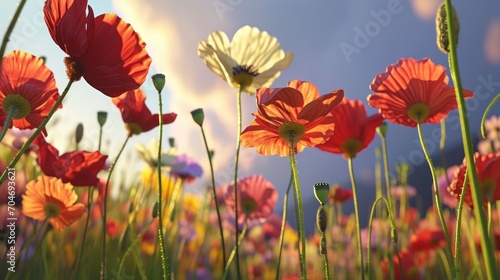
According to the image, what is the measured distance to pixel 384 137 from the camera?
3.45ft

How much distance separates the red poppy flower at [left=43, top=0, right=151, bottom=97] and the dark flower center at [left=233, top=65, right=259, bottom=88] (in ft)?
1.11

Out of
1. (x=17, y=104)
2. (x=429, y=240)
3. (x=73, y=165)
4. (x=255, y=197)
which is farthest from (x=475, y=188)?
(x=429, y=240)

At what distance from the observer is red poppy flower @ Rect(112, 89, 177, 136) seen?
3.38 ft

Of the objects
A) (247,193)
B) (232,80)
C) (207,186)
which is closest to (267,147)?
(232,80)

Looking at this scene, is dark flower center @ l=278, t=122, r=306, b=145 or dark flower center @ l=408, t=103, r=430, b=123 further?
dark flower center @ l=408, t=103, r=430, b=123

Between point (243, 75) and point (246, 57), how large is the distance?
0.04 meters

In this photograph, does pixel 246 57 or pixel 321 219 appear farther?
pixel 246 57

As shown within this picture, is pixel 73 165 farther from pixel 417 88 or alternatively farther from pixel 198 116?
pixel 417 88

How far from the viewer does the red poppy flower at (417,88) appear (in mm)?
817

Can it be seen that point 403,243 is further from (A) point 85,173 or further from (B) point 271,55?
(A) point 85,173

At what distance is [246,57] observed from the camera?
973 mm

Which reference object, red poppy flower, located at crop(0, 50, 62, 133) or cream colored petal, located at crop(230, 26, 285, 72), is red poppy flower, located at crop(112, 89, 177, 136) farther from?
red poppy flower, located at crop(0, 50, 62, 133)

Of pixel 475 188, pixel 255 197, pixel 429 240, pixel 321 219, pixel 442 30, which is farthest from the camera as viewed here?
pixel 429 240

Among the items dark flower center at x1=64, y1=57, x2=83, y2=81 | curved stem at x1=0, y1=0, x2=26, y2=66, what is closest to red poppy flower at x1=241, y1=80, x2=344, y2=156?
dark flower center at x1=64, y1=57, x2=83, y2=81
